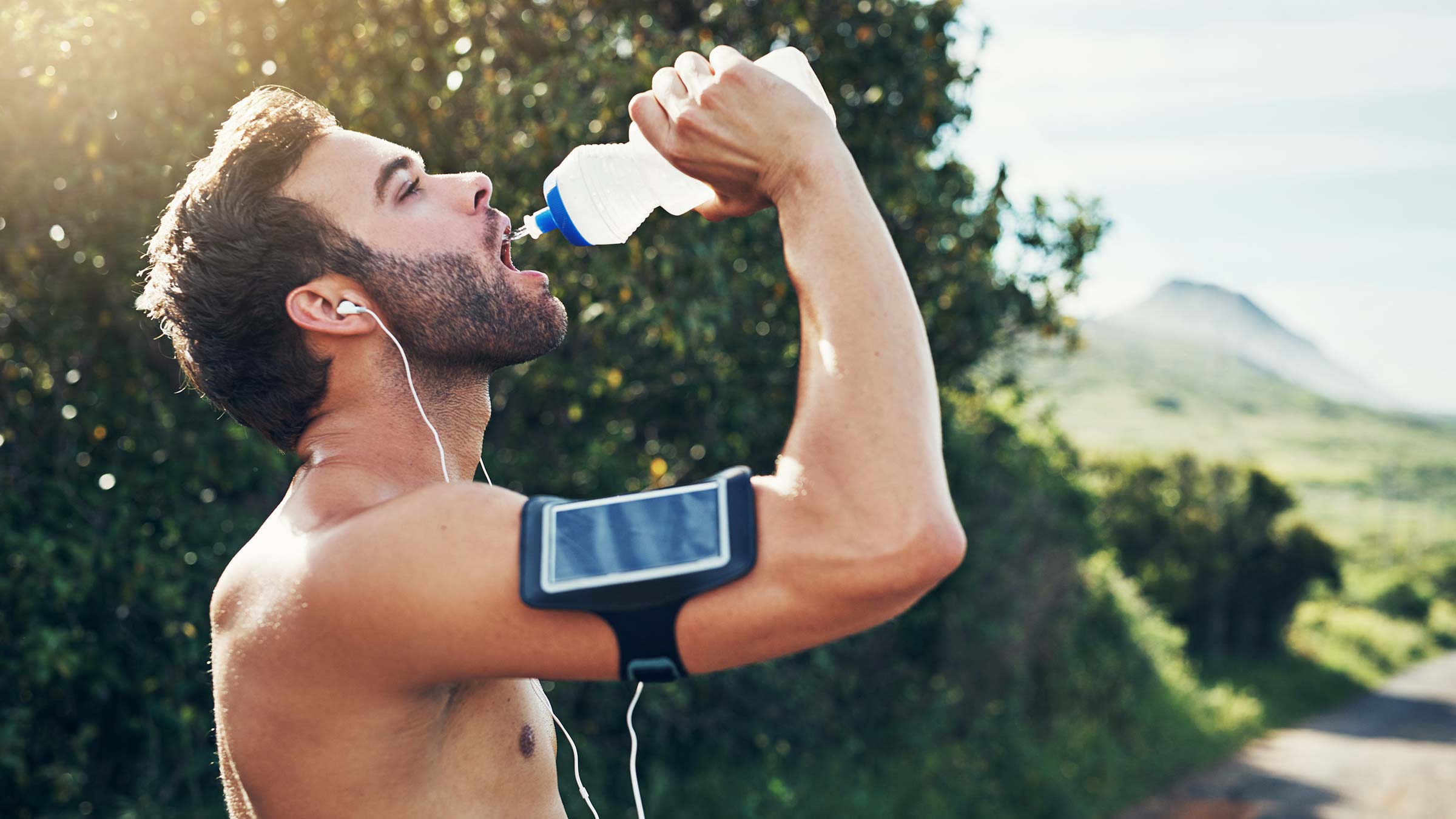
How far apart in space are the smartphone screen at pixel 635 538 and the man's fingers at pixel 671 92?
1.59 feet

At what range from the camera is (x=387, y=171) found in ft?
6.10

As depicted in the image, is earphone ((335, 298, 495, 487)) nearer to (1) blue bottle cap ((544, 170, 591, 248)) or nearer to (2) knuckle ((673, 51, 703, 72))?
(1) blue bottle cap ((544, 170, 591, 248))

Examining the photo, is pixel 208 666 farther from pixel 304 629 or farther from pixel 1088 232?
pixel 1088 232

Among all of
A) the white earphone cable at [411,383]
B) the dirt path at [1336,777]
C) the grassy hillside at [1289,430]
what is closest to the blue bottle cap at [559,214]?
the white earphone cable at [411,383]

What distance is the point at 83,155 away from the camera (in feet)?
15.3

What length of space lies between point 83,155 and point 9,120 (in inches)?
11.5

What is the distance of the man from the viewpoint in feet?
4.10

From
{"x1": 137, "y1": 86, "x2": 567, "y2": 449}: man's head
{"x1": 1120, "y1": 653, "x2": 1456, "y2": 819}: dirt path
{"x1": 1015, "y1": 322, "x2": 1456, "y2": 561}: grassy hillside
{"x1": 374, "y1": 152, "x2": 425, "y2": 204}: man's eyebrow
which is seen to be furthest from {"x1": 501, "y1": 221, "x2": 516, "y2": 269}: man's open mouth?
{"x1": 1015, "y1": 322, "x2": 1456, "y2": 561}: grassy hillside

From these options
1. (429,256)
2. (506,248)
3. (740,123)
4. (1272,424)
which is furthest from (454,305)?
(1272,424)

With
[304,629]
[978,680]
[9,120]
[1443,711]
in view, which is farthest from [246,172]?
[1443,711]

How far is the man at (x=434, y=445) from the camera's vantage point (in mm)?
1250

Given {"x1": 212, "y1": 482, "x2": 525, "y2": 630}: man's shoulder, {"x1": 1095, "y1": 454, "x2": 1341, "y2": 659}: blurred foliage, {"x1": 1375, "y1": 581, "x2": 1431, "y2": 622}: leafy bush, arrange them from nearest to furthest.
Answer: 1. {"x1": 212, "y1": 482, "x2": 525, "y2": 630}: man's shoulder
2. {"x1": 1095, "y1": 454, "x2": 1341, "y2": 659}: blurred foliage
3. {"x1": 1375, "y1": 581, "x2": 1431, "y2": 622}: leafy bush

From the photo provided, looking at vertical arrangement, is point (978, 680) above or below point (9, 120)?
below

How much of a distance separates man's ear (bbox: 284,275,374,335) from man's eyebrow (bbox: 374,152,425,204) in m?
0.16
